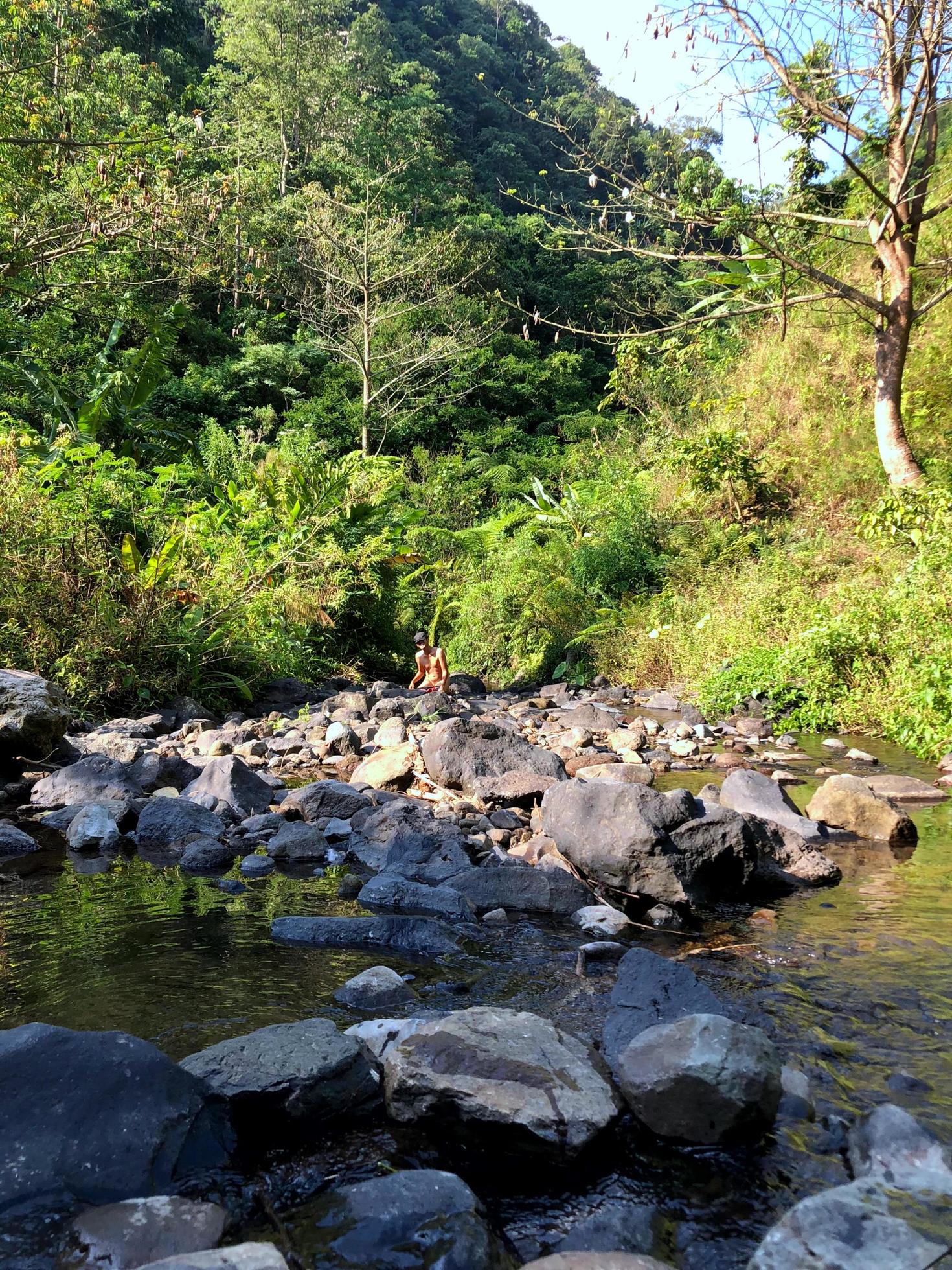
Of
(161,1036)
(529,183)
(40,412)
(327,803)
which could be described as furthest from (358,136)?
(161,1036)

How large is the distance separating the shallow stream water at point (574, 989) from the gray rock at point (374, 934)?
0.37ft

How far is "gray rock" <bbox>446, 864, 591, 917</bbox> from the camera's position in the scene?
440 centimetres

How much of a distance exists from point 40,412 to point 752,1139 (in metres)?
20.4

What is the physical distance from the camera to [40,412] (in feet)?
62.5

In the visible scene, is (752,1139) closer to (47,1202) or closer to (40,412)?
(47,1202)

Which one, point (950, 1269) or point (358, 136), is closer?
point (950, 1269)

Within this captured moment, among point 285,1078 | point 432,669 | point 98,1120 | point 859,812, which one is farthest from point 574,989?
point 432,669

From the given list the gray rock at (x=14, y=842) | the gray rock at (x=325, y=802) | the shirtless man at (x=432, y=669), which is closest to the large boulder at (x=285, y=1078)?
the gray rock at (x=14, y=842)

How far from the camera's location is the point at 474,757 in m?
6.78

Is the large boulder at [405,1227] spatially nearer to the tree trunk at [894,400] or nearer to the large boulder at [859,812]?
the large boulder at [859,812]

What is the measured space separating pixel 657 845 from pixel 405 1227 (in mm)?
2605

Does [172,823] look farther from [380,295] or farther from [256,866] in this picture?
[380,295]

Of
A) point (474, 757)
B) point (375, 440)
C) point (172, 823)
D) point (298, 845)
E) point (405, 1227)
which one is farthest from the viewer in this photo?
point (375, 440)

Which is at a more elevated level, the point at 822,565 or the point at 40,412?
the point at 40,412
